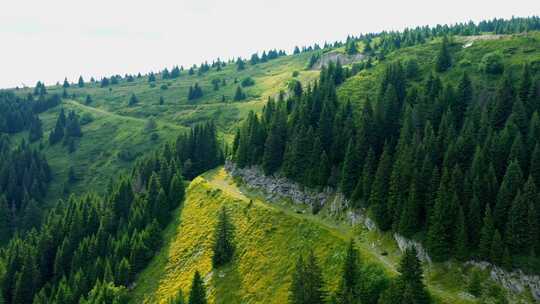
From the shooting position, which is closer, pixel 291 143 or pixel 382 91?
pixel 291 143

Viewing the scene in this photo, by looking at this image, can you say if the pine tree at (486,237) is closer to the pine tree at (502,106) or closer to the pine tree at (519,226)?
the pine tree at (519,226)

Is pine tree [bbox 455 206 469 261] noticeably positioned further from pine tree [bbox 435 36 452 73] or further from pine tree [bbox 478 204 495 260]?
pine tree [bbox 435 36 452 73]

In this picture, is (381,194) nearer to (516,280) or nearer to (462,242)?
(462,242)

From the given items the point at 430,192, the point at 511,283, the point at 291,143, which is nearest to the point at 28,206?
the point at 291,143

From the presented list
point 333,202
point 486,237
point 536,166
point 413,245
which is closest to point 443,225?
A: point 413,245

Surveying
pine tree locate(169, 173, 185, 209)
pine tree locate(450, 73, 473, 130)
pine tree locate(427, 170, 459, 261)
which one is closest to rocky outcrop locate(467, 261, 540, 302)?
pine tree locate(427, 170, 459, 261)

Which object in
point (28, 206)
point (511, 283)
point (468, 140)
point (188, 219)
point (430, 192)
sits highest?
point (468, 140)

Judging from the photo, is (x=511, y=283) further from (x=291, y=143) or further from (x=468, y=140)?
(x=291, y=143)
